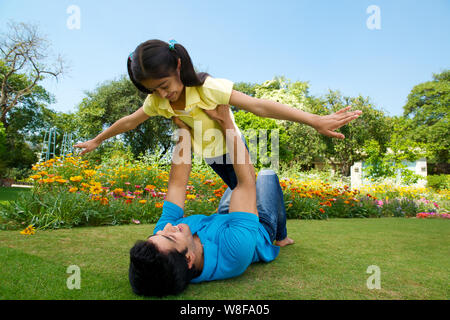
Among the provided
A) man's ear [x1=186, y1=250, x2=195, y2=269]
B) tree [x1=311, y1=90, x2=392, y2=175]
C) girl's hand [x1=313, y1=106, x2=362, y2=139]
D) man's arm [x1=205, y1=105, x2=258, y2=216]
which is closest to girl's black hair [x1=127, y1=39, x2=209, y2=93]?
man's arm [x1=205, y1=105, x2=258, y2=216]

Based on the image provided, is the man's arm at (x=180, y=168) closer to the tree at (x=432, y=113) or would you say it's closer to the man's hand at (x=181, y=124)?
the man's hand at (x=181, y=124)

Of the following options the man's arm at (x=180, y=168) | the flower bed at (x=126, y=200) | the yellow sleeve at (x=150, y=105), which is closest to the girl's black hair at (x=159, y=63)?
the yellow sleeve at (x=150, y=105)

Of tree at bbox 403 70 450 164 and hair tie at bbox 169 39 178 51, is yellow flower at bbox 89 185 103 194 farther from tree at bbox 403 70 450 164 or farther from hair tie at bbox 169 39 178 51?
tree at bbox 403 70 450 164

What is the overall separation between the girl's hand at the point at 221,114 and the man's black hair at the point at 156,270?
1062mm

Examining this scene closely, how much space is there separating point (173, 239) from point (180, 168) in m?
0.87

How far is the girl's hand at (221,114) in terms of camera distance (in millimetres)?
2220

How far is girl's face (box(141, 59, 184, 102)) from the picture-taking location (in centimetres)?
208

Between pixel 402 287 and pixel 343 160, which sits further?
pixel 343 160

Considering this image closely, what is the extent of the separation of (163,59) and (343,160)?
2072cm

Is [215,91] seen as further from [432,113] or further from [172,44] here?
[432,113]

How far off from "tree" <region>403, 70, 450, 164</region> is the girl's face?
2689cm
